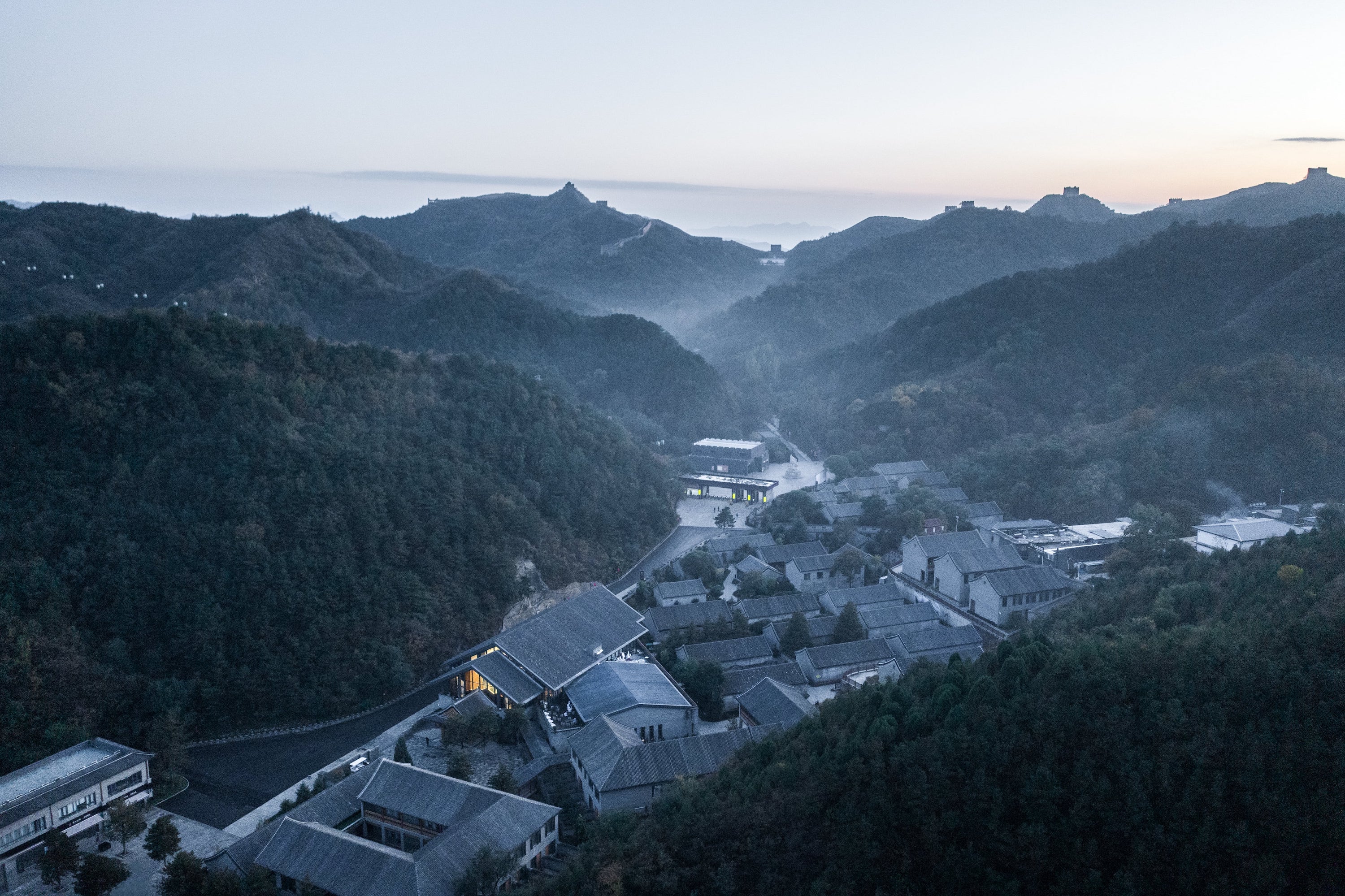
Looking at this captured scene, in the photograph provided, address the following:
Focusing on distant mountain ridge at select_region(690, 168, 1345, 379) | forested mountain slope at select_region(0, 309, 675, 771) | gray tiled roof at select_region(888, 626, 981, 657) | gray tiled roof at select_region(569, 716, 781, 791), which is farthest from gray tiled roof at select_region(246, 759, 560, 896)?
distant mountain ridge at select_region(690, 168, 1345, 379)

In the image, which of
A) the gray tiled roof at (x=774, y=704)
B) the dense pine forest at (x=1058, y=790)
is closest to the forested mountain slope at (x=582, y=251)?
the gray tiled roof at (x=774, y=704)

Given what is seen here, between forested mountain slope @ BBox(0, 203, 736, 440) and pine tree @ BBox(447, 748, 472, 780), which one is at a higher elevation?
forested mountain slope @ BBox(0, 203, 736, 440)

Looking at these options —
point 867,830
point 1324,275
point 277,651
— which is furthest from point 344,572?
point 1324,275

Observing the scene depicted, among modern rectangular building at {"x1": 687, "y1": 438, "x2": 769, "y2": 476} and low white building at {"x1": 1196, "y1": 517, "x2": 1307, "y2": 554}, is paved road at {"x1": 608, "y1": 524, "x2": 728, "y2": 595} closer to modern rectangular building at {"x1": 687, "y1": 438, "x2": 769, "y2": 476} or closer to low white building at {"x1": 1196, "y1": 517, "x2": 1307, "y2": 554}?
modern rectangular building at {"x1": 687, "y1": 438, "x2": 769, "y2": 476}

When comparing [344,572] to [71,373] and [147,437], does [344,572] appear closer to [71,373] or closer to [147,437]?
[147,437]

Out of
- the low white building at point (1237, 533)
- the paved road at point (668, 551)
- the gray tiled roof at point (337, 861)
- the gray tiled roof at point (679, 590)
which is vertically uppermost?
the low white building at point (1237, 533)

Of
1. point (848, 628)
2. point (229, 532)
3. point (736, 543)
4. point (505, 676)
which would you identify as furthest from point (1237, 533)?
point (229, 532)

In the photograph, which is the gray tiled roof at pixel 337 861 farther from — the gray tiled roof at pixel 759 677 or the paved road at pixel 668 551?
the paved road at pixel 668 551
